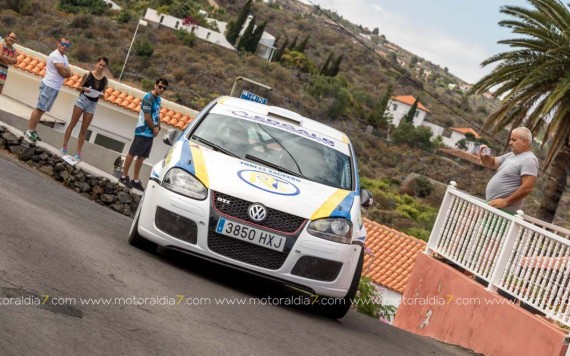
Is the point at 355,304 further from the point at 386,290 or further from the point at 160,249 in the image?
the point at 386,290

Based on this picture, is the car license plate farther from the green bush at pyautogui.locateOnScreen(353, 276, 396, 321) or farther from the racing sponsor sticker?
the green bush at pyautogui.locateOnScreen(353, 276, 396, 321)

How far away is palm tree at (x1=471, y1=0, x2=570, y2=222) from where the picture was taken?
20.7 m

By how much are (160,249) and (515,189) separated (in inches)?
179

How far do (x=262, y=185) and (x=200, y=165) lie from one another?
0.64m

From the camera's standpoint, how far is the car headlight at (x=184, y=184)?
924 cm

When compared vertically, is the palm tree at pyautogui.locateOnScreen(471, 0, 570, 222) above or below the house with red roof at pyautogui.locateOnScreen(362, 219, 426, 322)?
above

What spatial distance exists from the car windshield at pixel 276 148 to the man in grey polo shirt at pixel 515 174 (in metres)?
2.58

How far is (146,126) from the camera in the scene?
1565 cm

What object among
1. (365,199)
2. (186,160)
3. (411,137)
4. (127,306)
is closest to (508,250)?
(365,199)

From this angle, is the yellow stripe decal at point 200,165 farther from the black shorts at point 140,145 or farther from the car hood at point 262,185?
the black shorts at point 140,145

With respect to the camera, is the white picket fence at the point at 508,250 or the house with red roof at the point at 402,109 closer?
the white picket fence at the point at 508,250

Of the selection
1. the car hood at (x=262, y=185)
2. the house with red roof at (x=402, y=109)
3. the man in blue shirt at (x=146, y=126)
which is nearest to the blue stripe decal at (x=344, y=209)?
the car hood at (x=262, y=185)

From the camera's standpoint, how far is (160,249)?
10.9 m

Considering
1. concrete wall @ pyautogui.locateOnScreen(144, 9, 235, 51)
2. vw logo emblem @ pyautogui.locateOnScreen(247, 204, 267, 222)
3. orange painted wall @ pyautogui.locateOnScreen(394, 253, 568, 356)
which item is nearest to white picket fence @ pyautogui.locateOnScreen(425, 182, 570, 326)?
orange painted wall @ pyautogui.locateOnScreen(394, 253, 568, 356)
